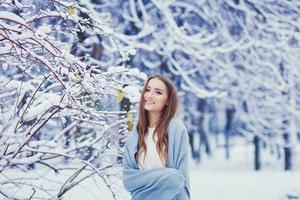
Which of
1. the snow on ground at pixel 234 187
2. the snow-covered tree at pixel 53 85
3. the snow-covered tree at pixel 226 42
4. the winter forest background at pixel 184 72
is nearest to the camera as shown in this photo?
the snow-covered tree at pixel 53 85

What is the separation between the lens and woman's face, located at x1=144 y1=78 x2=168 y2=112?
4.19m

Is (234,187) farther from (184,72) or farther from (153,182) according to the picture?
(153,182)

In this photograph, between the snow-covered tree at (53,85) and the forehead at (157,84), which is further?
the forehead at (157,84)

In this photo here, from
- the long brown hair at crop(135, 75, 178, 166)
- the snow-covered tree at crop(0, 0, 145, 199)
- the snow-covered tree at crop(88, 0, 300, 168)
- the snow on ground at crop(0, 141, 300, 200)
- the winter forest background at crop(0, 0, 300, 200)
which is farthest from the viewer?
the snow-covered tree at crop(88, 0, 300, 168)

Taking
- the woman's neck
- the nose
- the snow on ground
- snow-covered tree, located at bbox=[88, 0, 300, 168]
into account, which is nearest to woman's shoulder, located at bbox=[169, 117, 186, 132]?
the woman's neck

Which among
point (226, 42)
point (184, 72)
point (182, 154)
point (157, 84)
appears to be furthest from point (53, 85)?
point (226, 42)

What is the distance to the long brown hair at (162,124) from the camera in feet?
13.3

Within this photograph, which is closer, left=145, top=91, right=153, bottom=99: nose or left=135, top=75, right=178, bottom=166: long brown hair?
→ left=135, top=75, right=178, bottom=166: long brown hair

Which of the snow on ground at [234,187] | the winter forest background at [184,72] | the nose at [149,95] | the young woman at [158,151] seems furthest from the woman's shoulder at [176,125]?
the snow on ground at [234,187]

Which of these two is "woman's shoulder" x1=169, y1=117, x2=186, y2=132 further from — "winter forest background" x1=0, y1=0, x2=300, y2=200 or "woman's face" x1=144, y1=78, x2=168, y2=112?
"winter forest background" x1=0, y1=0, x2=300, y2=200

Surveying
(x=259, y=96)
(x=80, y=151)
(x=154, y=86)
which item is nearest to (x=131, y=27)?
(x=259, y=96)

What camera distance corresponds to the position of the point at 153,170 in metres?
3.98

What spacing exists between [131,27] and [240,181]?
15.1ft

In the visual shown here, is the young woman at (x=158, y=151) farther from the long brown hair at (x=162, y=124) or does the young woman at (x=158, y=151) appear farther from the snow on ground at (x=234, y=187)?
the snow on ground at (x=234, y=187)
